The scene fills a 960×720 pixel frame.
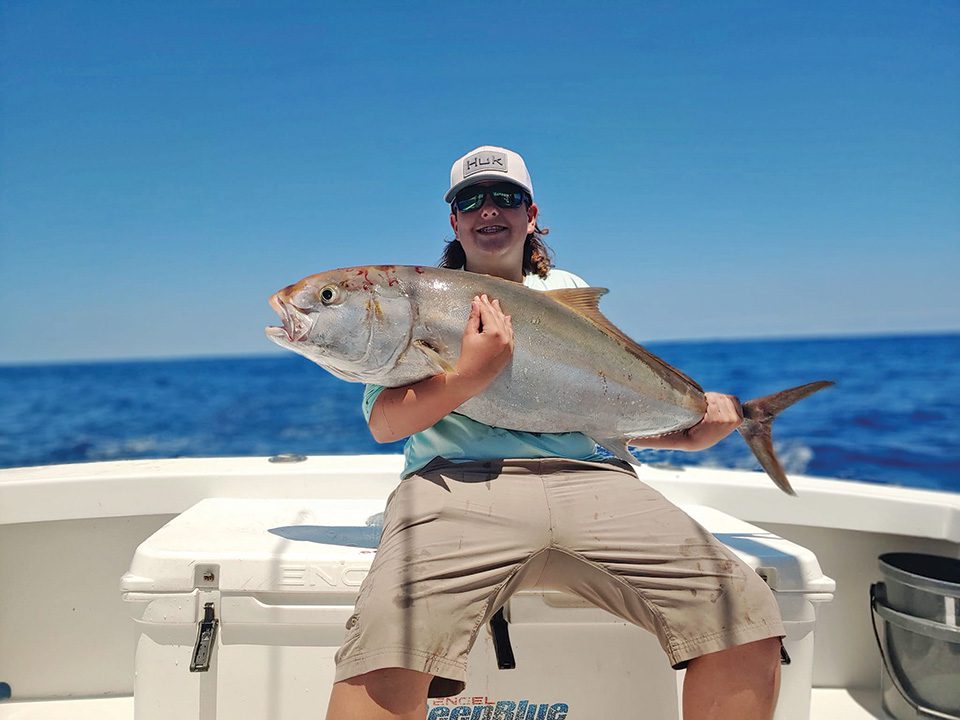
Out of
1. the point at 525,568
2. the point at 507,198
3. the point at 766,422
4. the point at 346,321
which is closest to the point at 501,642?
the point at 525,568

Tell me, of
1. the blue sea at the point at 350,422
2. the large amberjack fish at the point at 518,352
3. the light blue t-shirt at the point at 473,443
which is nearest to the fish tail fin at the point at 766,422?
the large amberjack fish at the point at 518,352

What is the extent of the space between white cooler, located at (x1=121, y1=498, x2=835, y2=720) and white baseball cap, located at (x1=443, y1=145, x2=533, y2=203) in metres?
1.32

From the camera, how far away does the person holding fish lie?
167cm

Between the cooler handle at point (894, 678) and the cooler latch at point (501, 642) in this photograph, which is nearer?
the cooler latch at point (501, 642)

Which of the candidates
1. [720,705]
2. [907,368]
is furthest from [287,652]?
[907,368]

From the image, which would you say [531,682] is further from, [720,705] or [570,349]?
[570,349]

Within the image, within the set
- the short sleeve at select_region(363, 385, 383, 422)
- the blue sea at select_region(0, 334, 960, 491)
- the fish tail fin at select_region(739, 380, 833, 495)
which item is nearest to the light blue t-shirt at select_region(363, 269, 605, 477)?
the short sleeve at select_region(363, 385, 383, 422)

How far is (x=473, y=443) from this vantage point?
2.17 m

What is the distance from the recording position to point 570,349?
7.10 ft

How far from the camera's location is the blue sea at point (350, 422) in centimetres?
1475

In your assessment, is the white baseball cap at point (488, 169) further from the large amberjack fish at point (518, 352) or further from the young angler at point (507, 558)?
the large amberjack fish at point (518, 352)

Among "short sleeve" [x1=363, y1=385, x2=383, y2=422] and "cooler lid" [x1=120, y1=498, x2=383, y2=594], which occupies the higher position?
"short sleeve" [x1=363, y1=385, x2=383, y2=422]

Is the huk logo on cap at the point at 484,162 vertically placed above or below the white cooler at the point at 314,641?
above

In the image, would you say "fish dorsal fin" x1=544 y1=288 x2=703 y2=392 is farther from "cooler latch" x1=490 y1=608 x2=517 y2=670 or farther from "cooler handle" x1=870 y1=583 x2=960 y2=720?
"cooler handle" x1=870 y1=583 x2=960 y2=720
